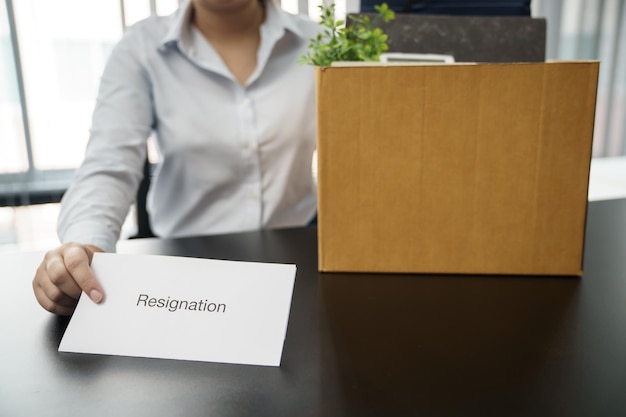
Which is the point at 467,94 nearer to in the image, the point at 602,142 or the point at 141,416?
the point at 141,416

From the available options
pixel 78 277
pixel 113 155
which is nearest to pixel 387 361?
pixel 78 277

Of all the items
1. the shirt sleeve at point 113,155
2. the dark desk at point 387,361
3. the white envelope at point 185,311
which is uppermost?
the shirt sleeve at point 113,155

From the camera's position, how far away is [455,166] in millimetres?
656

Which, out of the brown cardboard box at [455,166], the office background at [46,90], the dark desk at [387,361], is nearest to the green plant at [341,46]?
the brown cardboard box at [455,166]

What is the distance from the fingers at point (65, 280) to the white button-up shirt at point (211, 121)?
0.42 metres

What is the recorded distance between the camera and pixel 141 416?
41cm

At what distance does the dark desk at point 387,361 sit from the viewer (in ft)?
1.37

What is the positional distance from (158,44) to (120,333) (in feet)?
2.50

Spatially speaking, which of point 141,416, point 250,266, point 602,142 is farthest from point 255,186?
point 602,142

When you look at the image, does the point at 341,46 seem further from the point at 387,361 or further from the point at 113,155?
the point at 113,155

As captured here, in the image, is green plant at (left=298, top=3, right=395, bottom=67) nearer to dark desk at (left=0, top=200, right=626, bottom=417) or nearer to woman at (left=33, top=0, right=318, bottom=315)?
dark desk at (left=0, top=200, right=626, bottom=417)

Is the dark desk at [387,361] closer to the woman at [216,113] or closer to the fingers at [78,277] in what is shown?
the fingers at [78,277]

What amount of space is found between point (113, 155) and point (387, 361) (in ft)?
2.21

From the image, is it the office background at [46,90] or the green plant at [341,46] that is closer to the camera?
the green plant at [341,46]
